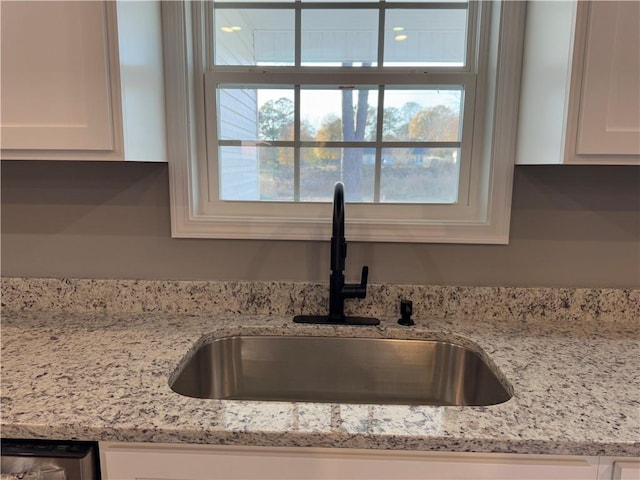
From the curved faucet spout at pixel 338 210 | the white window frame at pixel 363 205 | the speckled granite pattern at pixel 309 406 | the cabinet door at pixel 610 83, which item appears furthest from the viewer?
the white window frame at pixel 363 205

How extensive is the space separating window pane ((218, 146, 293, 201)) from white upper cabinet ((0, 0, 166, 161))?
0.43 metres

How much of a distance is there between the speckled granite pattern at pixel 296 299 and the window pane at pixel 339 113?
1.69 ft

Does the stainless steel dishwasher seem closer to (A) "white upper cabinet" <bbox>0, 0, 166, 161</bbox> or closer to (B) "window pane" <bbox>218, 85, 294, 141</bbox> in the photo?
(A) "white upper cabinet" <bbox>0, 0, 166, 161</bbox>

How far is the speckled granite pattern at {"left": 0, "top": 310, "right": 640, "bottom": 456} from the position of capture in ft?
2.50

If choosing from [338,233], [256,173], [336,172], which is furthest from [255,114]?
[338,233]

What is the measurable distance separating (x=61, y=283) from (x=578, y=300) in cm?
169

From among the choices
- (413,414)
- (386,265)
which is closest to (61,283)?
(386,265)

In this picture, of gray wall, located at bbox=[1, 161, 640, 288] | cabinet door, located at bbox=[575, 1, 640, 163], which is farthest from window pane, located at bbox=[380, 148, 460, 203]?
cabinet door, located at bbox=[575, 1, 640, 163]

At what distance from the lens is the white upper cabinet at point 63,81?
0.99 meters

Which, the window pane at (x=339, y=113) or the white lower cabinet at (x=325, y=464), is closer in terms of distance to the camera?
the white lower cabinet at (x=325, y=464)

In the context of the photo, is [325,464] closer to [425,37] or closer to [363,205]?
[363,205]

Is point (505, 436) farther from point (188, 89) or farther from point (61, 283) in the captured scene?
point (61, 283)

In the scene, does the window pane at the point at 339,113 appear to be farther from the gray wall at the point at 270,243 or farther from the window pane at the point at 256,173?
the gray wall at the point at 270,243

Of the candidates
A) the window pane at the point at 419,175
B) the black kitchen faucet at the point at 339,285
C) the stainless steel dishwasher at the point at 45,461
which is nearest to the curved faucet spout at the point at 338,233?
the black kitchen faucet at the point at 339,285
